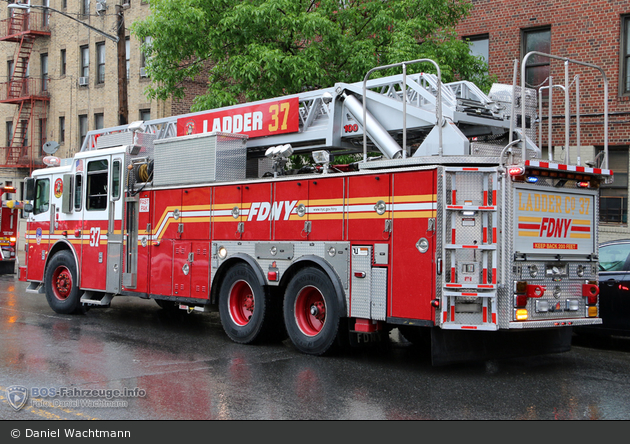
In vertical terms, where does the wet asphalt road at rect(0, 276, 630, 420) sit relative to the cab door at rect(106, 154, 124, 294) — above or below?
below

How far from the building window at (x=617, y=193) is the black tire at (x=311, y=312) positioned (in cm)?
1062

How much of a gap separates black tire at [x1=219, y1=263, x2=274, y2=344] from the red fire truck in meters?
13.6

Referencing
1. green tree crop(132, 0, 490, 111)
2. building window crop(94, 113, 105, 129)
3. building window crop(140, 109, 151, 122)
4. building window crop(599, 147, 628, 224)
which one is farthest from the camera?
building window crop(94, 113, 105, 129)

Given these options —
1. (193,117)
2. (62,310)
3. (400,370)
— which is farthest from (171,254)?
(400,370)

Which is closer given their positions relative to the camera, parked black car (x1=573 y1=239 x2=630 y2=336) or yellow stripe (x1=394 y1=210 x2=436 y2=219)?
yellow stripe (x1=394 y1=210 x2=436 y2=219)

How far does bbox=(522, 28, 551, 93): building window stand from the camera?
18422mm

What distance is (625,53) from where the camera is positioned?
17.3 m

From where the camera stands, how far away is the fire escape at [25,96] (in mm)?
34094

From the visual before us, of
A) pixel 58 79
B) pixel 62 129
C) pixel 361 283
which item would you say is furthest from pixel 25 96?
pixel 361 283

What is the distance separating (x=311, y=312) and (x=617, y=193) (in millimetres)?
11005

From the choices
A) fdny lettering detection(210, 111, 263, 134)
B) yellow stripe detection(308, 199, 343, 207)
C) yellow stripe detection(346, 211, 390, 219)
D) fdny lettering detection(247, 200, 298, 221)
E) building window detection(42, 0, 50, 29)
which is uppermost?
building window detection(42, 0, 50, 29)

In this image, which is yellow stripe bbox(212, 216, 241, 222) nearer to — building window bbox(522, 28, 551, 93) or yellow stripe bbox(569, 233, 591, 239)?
yellow stripe bbox(569, 233, 591, 239)

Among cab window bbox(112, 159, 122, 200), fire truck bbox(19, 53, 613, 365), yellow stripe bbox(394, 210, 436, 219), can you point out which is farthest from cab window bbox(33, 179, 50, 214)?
yellow stripe bbox(394, 210, 436, 219)

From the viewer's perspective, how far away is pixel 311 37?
1476 cm
